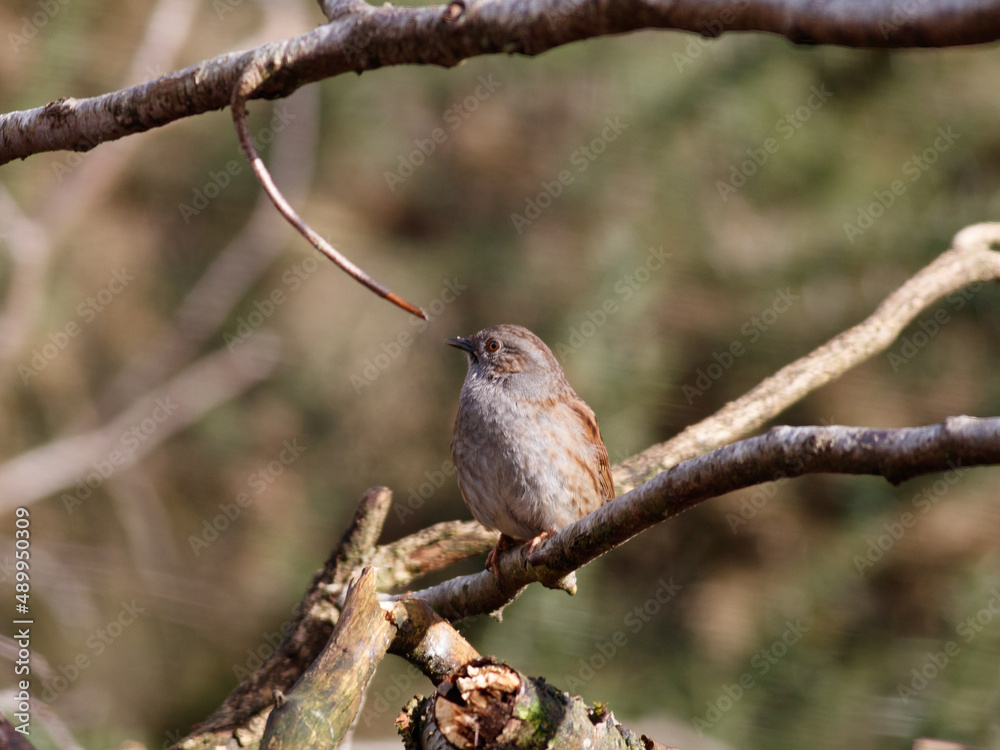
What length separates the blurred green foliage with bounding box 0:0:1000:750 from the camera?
16.0ft

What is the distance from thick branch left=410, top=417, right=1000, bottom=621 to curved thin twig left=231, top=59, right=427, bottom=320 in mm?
626

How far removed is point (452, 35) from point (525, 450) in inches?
73.0

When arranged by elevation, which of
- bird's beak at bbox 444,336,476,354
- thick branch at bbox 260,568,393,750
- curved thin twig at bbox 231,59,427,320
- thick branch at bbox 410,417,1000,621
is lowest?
bird's beak at bbox 444,336,476,354

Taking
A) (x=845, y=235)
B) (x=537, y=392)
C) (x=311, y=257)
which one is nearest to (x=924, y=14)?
(x=537, y=392)

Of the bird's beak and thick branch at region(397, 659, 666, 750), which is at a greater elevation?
thick branch at region(397, 659, 666, 750)

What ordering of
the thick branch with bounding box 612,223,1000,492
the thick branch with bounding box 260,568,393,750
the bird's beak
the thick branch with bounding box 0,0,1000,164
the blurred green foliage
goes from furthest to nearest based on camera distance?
the blurred green foliage, the bird's beak, the thick branch with bounding box 612,223,1000,492, the thick branch with bounding box 260,568,393,750, the thick branch with bounding box 0,0,1000,164

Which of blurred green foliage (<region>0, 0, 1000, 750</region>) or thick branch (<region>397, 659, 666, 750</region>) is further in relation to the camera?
blurred green foliage (<region>0, 0, 1000, 750</region>)

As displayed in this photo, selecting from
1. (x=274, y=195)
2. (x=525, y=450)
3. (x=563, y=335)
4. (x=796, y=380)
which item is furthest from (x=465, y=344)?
(x=274, y=195)

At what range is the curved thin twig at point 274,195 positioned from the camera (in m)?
1.96

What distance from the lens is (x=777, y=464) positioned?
1655mm

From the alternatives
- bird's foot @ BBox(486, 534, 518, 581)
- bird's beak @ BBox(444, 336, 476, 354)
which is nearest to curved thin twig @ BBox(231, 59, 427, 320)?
bird's foot @ BBox(486, 534, 518, 581)

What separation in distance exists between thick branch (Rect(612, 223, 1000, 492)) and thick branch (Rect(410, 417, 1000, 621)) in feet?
4.72

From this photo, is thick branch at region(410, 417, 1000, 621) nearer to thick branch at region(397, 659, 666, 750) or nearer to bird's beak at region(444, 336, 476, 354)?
thick branch at region(397, 659, 666, 750)

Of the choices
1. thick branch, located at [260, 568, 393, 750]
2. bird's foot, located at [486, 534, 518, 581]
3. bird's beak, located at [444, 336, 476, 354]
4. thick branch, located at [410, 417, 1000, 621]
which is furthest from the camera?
bird's beak, located at [444, 336, 476, 354]
